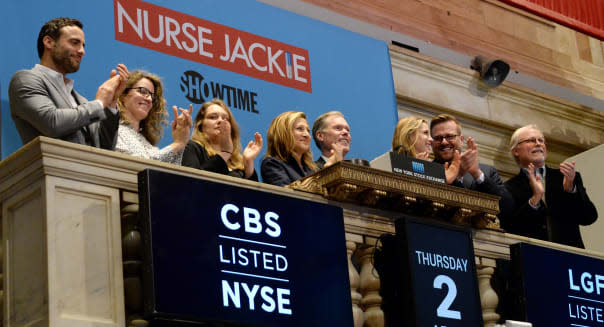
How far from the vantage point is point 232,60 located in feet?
23.2

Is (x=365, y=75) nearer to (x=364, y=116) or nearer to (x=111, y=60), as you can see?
(x=364, y=116)

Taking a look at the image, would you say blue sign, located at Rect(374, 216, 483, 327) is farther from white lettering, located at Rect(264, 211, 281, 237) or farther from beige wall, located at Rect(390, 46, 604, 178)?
beige wall, located at Rect(390, 46, 604, 178)

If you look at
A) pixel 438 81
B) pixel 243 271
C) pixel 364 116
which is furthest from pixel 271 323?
pixel 438 81

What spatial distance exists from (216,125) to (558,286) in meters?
A: 1.88

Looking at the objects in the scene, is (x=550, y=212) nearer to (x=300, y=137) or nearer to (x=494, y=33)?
(x=300, y=137)

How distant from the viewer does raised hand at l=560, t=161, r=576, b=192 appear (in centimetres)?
682

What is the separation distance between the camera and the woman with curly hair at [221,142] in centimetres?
555

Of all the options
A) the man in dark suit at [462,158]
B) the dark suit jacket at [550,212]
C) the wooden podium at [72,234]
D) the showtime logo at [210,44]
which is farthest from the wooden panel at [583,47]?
the wooden podium at [72,234]

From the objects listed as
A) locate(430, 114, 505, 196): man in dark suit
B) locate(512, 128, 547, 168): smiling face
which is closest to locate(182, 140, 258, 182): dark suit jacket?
locate(430, 114, 505, 196): man in dark suit

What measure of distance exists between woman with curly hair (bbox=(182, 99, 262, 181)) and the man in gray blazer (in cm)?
57

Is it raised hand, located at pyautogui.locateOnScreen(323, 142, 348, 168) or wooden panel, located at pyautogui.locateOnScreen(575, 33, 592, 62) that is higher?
wooden panel, located at pyautogui.locateOnScreen(575, 33, 592, 62)

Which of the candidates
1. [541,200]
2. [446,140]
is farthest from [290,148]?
[541,200]

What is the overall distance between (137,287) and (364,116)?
3.56 m

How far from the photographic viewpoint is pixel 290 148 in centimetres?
583
